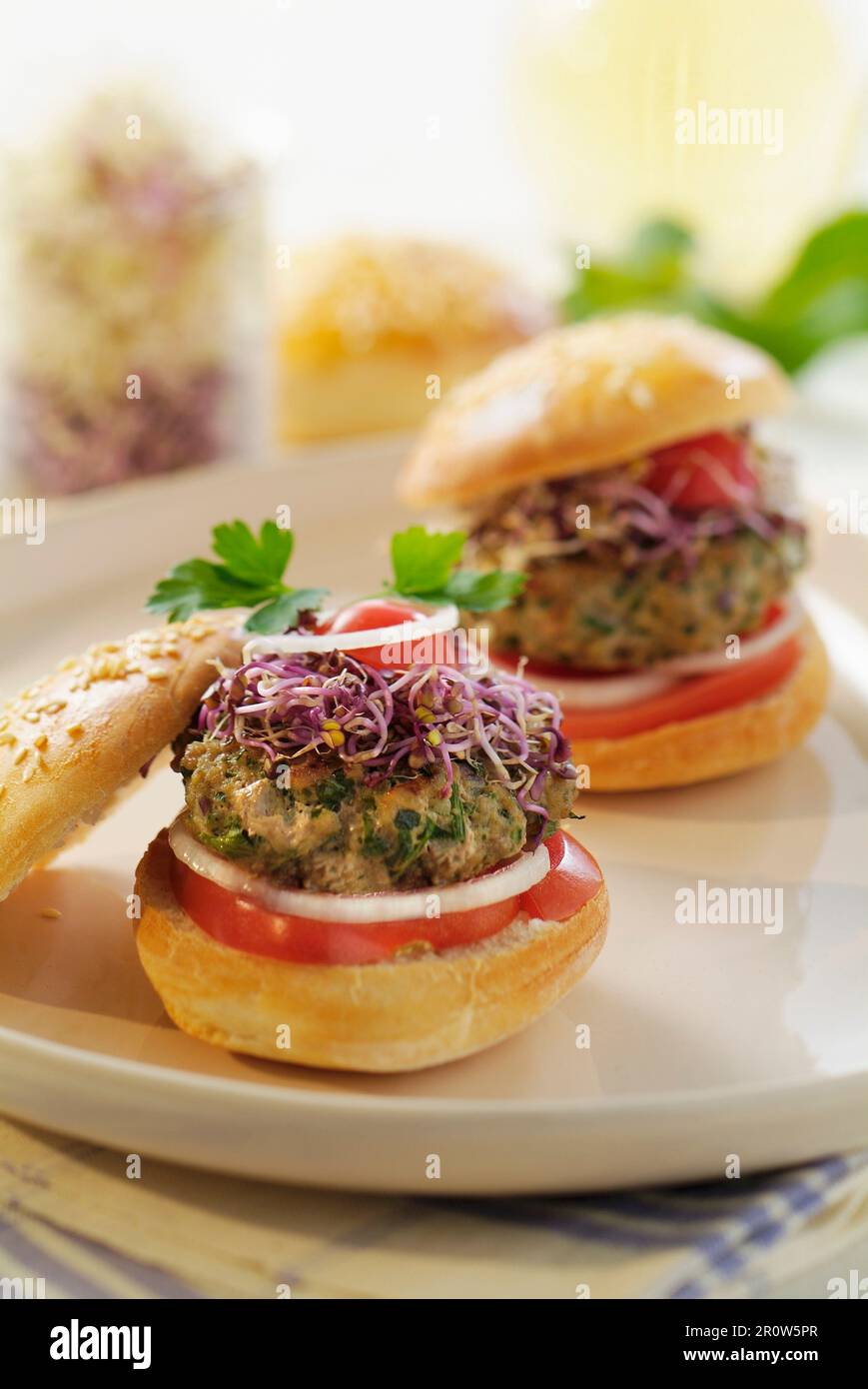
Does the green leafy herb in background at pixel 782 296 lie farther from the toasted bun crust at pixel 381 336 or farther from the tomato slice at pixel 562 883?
the tomato slice at pixel 562 883

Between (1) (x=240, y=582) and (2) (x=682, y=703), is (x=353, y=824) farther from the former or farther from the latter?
(2) (x=682, y=703)

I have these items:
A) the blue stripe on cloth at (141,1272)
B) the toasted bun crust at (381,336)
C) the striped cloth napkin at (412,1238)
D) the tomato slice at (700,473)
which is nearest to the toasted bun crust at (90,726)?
the striped cloth napkin at (412,1238)

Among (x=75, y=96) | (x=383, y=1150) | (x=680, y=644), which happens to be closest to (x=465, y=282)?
(x=75, y=96)

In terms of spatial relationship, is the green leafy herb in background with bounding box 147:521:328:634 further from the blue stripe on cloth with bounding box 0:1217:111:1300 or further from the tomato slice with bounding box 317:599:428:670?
the blue stripe on cloth with bounding box 0:1217:111:1300

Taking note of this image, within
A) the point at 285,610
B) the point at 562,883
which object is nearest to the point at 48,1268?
the point at 562,883

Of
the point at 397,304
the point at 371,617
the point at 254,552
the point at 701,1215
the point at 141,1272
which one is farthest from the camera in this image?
the point at 397,304
